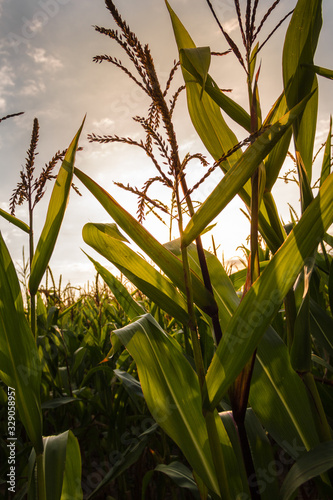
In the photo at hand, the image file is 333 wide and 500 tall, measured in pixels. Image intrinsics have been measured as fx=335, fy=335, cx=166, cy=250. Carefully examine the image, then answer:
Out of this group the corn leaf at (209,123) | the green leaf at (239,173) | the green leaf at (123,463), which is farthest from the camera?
the green leaf at (123,463)

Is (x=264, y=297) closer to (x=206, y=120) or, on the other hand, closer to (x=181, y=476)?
(x=206, y=120)

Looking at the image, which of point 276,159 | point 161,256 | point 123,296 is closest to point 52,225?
point 161,256

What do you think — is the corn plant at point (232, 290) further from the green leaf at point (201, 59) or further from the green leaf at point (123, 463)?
the green leaf at point (123, 463)

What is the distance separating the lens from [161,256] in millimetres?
588

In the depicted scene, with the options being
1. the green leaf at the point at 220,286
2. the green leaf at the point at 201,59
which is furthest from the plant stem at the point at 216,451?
the green leaf at the point at 201,59

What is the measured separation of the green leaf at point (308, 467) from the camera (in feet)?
1.77

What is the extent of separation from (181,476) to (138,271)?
565 millimetres

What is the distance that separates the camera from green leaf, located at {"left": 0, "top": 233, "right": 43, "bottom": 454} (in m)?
0.62

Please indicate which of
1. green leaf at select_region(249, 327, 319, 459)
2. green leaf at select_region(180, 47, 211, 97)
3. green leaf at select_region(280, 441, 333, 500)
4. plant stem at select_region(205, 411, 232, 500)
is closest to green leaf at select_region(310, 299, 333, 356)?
green leaf at select_region(249, 327, 319, 459)

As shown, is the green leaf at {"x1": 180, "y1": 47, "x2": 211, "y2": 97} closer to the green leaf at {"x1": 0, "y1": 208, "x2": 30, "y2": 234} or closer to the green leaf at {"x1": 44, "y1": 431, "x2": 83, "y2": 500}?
the green leaf at {"x1": 0, "y1": 208, "x2": 30, "y2": 234}

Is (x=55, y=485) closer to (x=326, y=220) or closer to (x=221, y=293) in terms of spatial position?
(x=221, y=293)

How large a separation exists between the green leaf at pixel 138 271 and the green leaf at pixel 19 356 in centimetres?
17

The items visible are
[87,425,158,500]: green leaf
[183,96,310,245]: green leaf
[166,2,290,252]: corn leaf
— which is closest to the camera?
[183,96,310,245]: green leaf

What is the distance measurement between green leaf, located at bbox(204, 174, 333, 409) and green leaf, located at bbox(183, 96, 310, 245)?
4.3 inches
